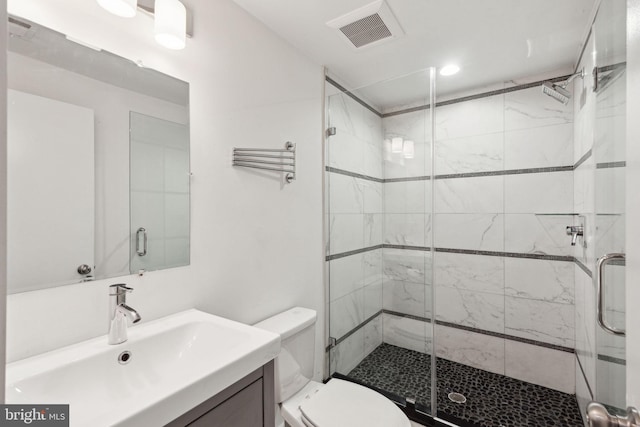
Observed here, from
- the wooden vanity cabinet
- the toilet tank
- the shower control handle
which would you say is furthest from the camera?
the shower control handle

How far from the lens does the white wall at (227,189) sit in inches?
38.5

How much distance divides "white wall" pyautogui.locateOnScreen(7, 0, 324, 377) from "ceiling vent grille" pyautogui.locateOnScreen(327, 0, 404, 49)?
378 mm

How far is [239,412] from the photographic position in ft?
3.19

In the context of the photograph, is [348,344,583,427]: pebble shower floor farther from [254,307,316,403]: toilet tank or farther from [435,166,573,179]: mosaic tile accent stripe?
[435,166,573,179]: mosaic tile accent stripe

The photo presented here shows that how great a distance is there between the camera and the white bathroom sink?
0.73 meters

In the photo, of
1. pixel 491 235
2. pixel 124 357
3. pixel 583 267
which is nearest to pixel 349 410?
pixel 124 357

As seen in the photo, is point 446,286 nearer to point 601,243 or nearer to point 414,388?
point 414,388

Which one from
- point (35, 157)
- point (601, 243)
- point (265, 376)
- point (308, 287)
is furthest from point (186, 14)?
point (601, 243)

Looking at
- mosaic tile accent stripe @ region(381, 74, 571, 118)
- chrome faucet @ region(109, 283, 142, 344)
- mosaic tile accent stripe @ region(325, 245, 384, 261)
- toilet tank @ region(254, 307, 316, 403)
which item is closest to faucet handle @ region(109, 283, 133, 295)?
chrome faucet @ region(109, 283, 142, 344)

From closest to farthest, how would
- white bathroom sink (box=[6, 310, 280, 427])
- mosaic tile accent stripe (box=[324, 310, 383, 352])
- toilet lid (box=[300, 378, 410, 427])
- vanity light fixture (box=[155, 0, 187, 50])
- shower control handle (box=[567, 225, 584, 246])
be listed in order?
white bathroom sink (box=[6, 310, 280, 427]) < vanity light fixture (box=[155, 0, 187, 50]) < toilet lid (box=[300, 378, 410, 427]) < shower control handle (box=[567, 225, 584, 246]) < mosaic tile accent stripe (box=[324, 310, 383, 352])

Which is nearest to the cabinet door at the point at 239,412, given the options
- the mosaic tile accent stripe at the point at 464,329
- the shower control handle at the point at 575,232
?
the mosaic tile accent stripe at the point at 464,329

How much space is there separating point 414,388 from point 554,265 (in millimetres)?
1426

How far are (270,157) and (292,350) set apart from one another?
1072 mm

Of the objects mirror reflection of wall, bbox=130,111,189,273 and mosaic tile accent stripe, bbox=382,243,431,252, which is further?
mosaic tile accent stripe, bbox=382,243,431,252
